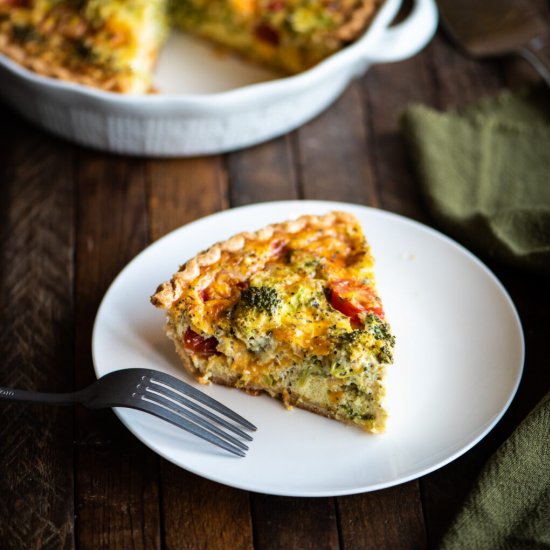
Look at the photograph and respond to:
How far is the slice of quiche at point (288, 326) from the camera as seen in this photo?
2898mm

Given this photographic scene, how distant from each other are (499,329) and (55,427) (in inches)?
70.0

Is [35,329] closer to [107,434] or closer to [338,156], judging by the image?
[107,434]

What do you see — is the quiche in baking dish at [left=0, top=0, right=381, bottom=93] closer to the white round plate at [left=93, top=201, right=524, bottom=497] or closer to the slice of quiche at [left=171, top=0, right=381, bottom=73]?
the slice of quiche at [left=171, top=0, right=381, bottom=73]

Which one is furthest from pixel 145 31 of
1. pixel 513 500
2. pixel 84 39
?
pixel 513 500

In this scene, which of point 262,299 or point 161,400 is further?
point 262,299

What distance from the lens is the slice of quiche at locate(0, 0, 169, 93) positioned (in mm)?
4027

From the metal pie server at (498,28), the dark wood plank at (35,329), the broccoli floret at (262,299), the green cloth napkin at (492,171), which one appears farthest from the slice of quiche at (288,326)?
the metal pie server at (498,28)

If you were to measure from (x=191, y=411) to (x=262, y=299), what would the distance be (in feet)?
1.58

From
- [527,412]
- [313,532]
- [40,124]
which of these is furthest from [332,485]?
[40,124]

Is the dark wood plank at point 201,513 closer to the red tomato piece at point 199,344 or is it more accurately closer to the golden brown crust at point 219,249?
the red tomato piece at point 199,344

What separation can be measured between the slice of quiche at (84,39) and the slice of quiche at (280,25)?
354 mm

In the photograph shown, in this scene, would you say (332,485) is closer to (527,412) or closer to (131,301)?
(527,412)

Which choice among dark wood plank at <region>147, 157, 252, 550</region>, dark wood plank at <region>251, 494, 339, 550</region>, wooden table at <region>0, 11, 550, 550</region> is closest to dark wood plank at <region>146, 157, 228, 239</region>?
wooden table at <region>0, 11, 550, 550</region>

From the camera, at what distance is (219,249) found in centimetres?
319
